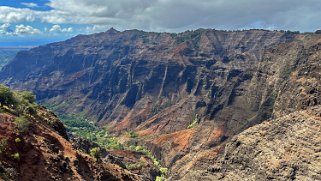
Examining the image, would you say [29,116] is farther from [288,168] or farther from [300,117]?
[300,117]

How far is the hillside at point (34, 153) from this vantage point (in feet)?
188

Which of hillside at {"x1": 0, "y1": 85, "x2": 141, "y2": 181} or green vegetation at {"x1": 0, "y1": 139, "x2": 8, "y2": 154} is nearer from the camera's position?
green vegetation at {"x1": 0, "y1": 139, "x2": 8, "y2": 154}

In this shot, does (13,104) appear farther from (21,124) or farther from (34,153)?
(34,153)

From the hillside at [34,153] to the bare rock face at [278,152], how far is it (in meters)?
43.9

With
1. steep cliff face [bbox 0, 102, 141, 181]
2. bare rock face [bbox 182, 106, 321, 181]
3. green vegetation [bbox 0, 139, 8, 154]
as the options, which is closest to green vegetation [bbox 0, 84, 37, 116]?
steep cliff face [bbox 0, 102, 141, 181]

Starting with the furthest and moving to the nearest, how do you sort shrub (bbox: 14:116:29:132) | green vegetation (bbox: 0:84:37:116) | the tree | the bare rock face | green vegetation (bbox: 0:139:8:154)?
the bare rock face → the tree → green vegetation (bbox: 0:84:37:116) → shrub (bbox: 14:116:29:132) → green vegetation (bbox: 0:139:8:154)

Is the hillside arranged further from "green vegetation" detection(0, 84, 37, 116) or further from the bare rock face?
the bare rock face

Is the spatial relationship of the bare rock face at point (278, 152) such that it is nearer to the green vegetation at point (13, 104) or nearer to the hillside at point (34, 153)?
the hillside at point (34, 153)

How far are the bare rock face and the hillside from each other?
144ft

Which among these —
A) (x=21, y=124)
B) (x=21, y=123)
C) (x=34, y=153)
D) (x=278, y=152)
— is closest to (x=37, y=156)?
(x=34, y=153)

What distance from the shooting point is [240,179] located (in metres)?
112

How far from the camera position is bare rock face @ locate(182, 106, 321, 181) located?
100188 mm

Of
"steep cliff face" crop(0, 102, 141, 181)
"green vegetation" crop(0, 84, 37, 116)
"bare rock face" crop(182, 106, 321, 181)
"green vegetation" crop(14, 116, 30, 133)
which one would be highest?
"green vegetation" crop(0, 84, 37, 116)

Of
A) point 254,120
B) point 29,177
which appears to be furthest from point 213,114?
point 29,177
